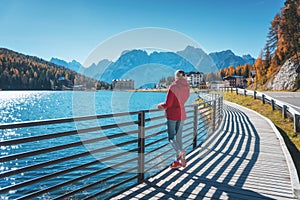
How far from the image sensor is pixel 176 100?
448cm

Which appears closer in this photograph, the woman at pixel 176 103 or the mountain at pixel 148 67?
the woman at pixel 176 103

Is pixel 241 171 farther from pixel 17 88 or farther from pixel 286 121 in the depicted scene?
pixel 17 88

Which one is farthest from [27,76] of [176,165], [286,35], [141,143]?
[141,143]

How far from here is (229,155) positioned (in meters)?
6.25

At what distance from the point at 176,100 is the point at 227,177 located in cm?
176

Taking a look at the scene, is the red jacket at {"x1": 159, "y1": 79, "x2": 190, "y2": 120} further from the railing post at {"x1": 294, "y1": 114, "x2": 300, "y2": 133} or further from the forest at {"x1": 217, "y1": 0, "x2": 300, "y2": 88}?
the forest at {"x1": 217, "y1": 0, "x2": 300, "y2": 88}

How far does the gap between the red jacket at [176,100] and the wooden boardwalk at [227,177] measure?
3.83 ft

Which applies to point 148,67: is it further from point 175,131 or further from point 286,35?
point 286,35

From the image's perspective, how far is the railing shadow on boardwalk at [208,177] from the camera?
378 cm

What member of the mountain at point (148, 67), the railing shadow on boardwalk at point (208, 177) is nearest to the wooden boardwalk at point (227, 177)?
the railing shadow on boardwalk at point (208, 177)

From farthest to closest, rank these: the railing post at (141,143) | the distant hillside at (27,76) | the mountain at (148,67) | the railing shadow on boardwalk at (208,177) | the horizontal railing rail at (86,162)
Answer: the distant hillside at (27,76) < the mountain at (148,67) < the railing post at (141,143) < the railing shadow on boardwalk at (208,177) < the horizontal railing rail at (86,162)

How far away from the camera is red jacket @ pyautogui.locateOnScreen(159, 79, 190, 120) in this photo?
445cm

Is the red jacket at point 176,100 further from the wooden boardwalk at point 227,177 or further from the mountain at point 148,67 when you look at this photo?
the mountain at point 148,67

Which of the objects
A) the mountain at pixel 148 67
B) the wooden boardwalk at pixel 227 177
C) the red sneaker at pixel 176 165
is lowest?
the wooden boardwalk at pixel 227 177
